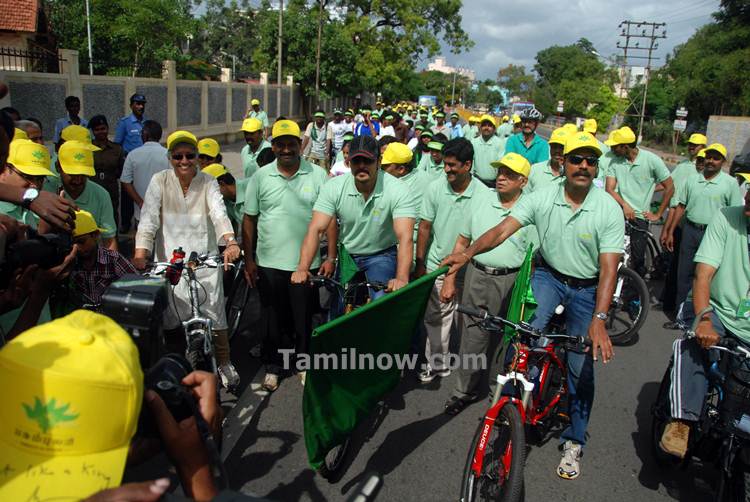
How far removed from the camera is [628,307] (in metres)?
6.64

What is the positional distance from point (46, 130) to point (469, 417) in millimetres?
10770

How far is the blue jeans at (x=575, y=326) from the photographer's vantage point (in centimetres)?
389

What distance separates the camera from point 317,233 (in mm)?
4523

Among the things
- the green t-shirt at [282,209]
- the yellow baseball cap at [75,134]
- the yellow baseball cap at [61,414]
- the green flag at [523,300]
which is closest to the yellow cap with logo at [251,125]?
the yellow baseball cap at [75,134]

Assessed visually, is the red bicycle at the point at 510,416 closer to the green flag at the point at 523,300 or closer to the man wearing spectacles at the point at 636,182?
the green flag at the point at 523,300

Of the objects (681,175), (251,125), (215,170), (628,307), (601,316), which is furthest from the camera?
(681,175)

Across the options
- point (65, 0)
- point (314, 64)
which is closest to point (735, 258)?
point (314, 64)

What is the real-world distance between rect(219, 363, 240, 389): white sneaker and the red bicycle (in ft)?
6.86

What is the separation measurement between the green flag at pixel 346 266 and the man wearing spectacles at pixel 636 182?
412cm

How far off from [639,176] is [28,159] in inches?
255

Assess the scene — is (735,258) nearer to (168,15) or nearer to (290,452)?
(290,452)

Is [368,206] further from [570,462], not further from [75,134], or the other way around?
[75,134]

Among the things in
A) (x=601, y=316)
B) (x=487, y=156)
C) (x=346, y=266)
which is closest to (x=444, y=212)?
(x=346, y=266)

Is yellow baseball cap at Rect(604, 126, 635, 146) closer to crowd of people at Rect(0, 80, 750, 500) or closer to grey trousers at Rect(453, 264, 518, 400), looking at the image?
crowd of people at Rect(0, 80, 750, 500)
